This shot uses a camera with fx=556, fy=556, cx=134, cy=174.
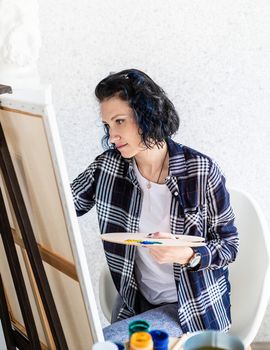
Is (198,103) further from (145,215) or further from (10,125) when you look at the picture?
(10,125)

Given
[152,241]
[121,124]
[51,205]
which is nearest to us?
[51,205]

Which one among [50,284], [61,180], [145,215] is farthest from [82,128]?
[61,180]

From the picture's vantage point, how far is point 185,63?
6.23ft

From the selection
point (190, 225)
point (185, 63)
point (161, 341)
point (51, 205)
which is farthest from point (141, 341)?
point (185, 63)

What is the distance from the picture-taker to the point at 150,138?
1585 mm

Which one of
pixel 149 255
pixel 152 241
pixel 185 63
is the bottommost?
pixel 149 255

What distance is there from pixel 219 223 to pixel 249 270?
24cm

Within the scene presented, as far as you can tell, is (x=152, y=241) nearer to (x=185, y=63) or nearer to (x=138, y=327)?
(x=138, y=327)

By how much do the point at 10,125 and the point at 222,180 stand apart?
704 mm

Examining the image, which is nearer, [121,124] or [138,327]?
[138,327]

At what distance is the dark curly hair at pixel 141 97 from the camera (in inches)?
61.7

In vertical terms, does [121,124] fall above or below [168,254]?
above

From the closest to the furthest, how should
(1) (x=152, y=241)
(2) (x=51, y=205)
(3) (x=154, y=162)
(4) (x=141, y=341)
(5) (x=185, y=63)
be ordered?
(4) (x=141, y=341) < (2) (x=51, y=205) < (1) (x=152, y=241) < (3) (x=154, y=162) < (5) (x=185, y=63)

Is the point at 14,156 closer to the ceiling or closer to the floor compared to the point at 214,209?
closer to the ceiling
